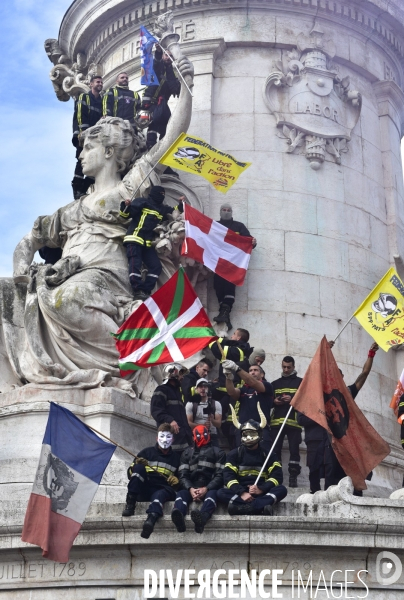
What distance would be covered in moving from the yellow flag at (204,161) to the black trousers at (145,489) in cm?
634

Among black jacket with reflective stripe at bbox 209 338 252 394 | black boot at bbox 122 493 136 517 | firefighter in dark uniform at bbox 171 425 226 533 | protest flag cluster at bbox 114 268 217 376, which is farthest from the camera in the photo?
black jacket with reflective stripe at bbox 209 338 252 394

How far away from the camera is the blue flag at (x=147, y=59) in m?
21.4

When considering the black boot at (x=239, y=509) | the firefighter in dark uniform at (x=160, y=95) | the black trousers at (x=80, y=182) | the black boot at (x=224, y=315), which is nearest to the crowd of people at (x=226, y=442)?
the black boot at (x=239, y=509)

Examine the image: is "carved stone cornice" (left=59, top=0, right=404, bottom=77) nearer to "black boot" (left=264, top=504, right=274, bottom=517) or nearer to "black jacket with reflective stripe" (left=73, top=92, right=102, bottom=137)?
"black jacket with reflective stripe" (left=73, top=92, right=102, bottom=137)

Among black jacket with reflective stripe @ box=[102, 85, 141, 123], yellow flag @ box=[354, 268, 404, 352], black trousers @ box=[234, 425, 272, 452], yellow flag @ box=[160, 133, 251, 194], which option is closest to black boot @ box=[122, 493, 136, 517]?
black trousers @ box=[234, 425, 272, 452]

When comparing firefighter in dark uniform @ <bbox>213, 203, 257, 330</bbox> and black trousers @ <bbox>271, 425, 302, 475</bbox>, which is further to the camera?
firefighter in dark uniform @ <bbox>213, 203, 257, 330</bbox>

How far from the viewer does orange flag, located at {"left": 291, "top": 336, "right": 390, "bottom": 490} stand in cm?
1625

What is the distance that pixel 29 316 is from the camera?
18781mm

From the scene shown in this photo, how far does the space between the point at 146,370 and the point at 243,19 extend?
7.62 meters

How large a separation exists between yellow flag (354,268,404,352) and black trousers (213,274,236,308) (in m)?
2.98

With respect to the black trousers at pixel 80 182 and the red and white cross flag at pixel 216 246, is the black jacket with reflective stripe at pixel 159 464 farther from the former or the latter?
the black trousers at pixel 80 182

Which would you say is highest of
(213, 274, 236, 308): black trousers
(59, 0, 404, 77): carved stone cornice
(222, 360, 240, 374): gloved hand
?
(59, 0, 404, 77): carved stone cornice

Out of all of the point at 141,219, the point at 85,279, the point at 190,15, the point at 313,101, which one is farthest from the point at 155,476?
the point at 190,15

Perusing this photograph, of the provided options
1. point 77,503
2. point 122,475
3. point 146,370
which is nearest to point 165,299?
point 146,370
